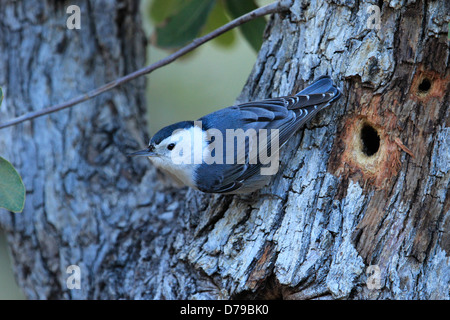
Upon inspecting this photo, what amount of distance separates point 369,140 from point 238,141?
0.56 meters

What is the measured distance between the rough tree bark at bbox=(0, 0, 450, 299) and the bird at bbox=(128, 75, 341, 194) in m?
0.09

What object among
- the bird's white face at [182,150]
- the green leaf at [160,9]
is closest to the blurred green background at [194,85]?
the green leaf at [160,9]

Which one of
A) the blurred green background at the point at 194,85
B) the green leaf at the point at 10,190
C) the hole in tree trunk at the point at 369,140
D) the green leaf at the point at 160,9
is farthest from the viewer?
the blurred green background at the point at 194,85

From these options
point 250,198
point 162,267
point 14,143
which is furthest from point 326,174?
point 14,143

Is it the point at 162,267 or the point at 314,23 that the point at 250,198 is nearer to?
the point at 162,267

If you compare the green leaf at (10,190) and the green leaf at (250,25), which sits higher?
the green leaf at (250,25)

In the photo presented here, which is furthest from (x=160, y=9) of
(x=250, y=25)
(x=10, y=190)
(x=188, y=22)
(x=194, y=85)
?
(x=10, y=190)

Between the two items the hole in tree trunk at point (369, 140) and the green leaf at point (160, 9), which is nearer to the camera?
the hole in tree trunk at point (369, 140)

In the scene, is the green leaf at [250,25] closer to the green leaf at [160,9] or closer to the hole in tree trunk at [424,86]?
the green leaf at [160,9]

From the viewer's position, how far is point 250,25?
2.82m

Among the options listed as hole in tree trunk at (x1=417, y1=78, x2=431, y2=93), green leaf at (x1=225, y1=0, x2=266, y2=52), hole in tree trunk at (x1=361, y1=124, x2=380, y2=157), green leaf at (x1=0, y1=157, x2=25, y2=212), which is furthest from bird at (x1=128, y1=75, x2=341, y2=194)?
green leaf at (x1=225, y1=0, x2=266, y2=52)

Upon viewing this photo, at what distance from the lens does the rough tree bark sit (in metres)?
1.99

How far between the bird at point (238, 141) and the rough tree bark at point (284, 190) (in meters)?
0.09

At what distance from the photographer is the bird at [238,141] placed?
216 cm
